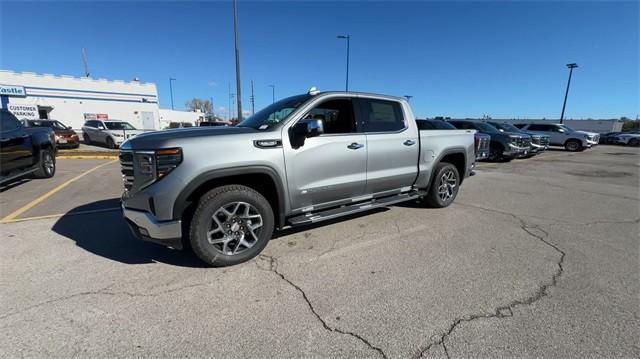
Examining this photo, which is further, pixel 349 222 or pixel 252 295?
pixel 349 222

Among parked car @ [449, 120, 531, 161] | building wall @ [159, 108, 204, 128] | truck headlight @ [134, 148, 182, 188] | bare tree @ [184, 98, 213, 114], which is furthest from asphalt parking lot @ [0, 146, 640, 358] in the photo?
bare tree @ [184, 98, 213, 114]

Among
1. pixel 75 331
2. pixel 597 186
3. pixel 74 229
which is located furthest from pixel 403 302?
pixel 597 186

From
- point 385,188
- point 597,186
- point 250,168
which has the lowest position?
point 597,186

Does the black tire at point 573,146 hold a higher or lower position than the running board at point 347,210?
lower

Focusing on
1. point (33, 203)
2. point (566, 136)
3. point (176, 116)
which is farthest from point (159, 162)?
point (176, 116)

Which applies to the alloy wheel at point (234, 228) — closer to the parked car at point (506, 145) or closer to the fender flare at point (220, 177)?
the fender flare at point (220, 177)

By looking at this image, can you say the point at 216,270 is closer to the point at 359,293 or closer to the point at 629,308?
the point at 359,293

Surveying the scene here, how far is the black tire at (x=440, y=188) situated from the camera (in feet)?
17.0

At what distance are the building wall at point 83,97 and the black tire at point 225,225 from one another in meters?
38.2

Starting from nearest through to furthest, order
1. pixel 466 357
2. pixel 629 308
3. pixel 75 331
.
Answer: pixel 466 357 → pixel 75 331 → pixel 629 308

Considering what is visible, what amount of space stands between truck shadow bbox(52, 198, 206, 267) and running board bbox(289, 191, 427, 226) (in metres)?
1.16

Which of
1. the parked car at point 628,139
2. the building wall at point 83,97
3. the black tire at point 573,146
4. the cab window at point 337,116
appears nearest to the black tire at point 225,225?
the cab window at point 337,116

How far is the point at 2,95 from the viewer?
28234 mm

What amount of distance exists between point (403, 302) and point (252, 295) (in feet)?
4.31
